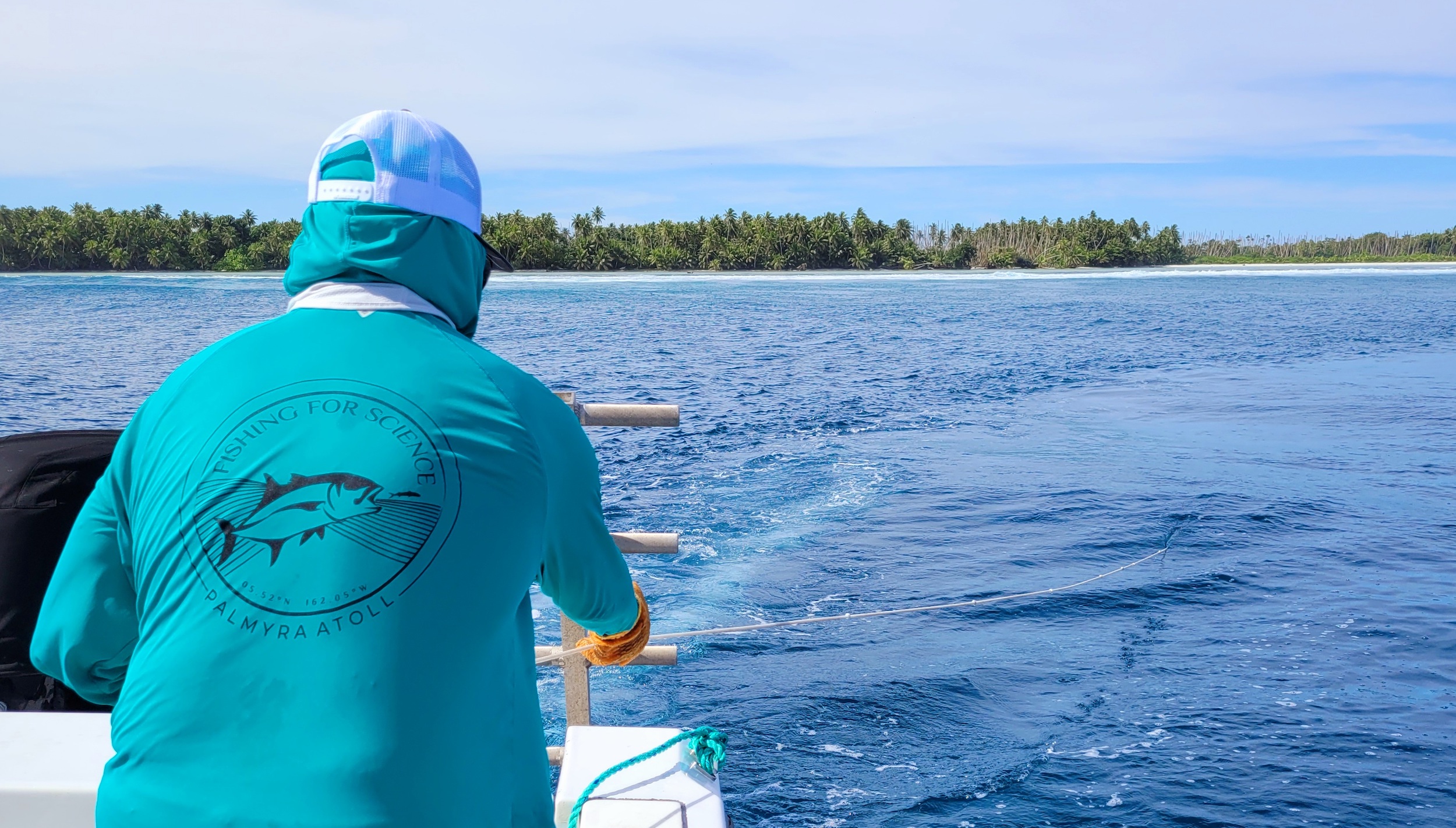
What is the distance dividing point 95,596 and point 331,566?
46 centimetres

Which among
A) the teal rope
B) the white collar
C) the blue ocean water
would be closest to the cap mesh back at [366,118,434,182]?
the white collar

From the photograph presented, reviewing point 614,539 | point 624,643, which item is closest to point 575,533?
point 624,643

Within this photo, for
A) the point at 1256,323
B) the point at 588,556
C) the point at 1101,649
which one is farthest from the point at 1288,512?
the point at 1256,323

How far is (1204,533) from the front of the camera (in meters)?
8.88

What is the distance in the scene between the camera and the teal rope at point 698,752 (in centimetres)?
203

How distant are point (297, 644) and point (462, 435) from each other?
287 millimetres

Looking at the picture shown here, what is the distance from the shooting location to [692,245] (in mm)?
98125

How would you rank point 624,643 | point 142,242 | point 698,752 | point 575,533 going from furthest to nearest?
point 142,242 < point 698,752 < point 624,643 < point 575,533

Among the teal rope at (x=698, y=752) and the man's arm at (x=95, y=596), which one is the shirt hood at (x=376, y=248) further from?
the teal rope at (x=698, y=752)

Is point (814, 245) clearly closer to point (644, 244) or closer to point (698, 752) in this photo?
point (644, 244)

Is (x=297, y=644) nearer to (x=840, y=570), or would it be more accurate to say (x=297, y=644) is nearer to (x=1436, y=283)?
(x=840, y=570)

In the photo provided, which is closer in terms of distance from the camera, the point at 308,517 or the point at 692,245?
the point at 308,517

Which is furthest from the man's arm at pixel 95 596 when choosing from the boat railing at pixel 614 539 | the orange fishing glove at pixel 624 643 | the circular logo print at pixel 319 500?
the boat railing at pixel 614 539

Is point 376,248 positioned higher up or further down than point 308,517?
higher up
